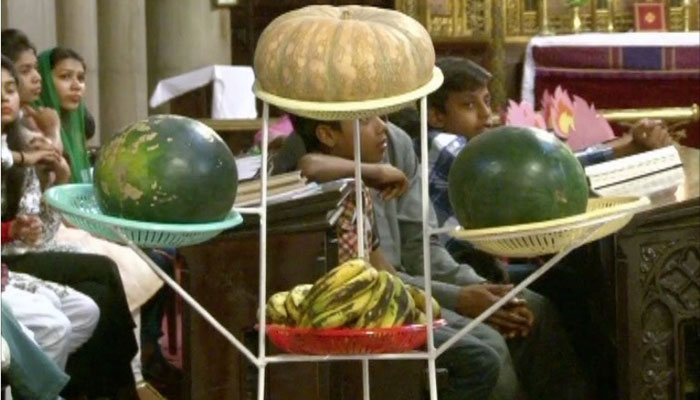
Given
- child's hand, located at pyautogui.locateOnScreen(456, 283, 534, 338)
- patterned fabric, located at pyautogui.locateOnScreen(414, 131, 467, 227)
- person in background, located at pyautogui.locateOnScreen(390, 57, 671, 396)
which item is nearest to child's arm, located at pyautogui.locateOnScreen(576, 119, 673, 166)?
person in background, located at pyautogui.locateOnScreen(390, 57, 671, 396)

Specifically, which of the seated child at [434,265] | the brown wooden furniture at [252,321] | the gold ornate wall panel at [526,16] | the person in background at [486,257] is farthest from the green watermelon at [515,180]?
the gold ornate wall panel at [526,16]

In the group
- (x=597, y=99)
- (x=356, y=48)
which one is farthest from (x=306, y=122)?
(x=597, y=99)

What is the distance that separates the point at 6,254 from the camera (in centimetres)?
552

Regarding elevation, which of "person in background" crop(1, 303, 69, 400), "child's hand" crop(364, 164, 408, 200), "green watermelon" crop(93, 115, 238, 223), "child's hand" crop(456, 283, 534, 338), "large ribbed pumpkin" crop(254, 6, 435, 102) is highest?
"large ribbed pumpkin" crop(254, 6, 435, 102)

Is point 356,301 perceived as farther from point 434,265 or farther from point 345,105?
point 434,265

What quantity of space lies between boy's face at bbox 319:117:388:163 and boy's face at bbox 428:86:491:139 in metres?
0.91

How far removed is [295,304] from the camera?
3143mm

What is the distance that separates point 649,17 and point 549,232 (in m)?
7.62

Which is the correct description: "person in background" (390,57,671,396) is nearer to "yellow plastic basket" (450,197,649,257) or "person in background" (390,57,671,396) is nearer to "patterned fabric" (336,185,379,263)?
"patterned fabric" (336,185,379,263)

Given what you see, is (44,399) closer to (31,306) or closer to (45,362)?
(45,362)

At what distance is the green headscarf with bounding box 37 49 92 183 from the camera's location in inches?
269

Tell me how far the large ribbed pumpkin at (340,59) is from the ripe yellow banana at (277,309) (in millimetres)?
413

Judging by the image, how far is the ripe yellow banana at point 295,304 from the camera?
3115 millimetres

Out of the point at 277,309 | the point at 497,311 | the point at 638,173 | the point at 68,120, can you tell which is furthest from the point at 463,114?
the point at 277,309
